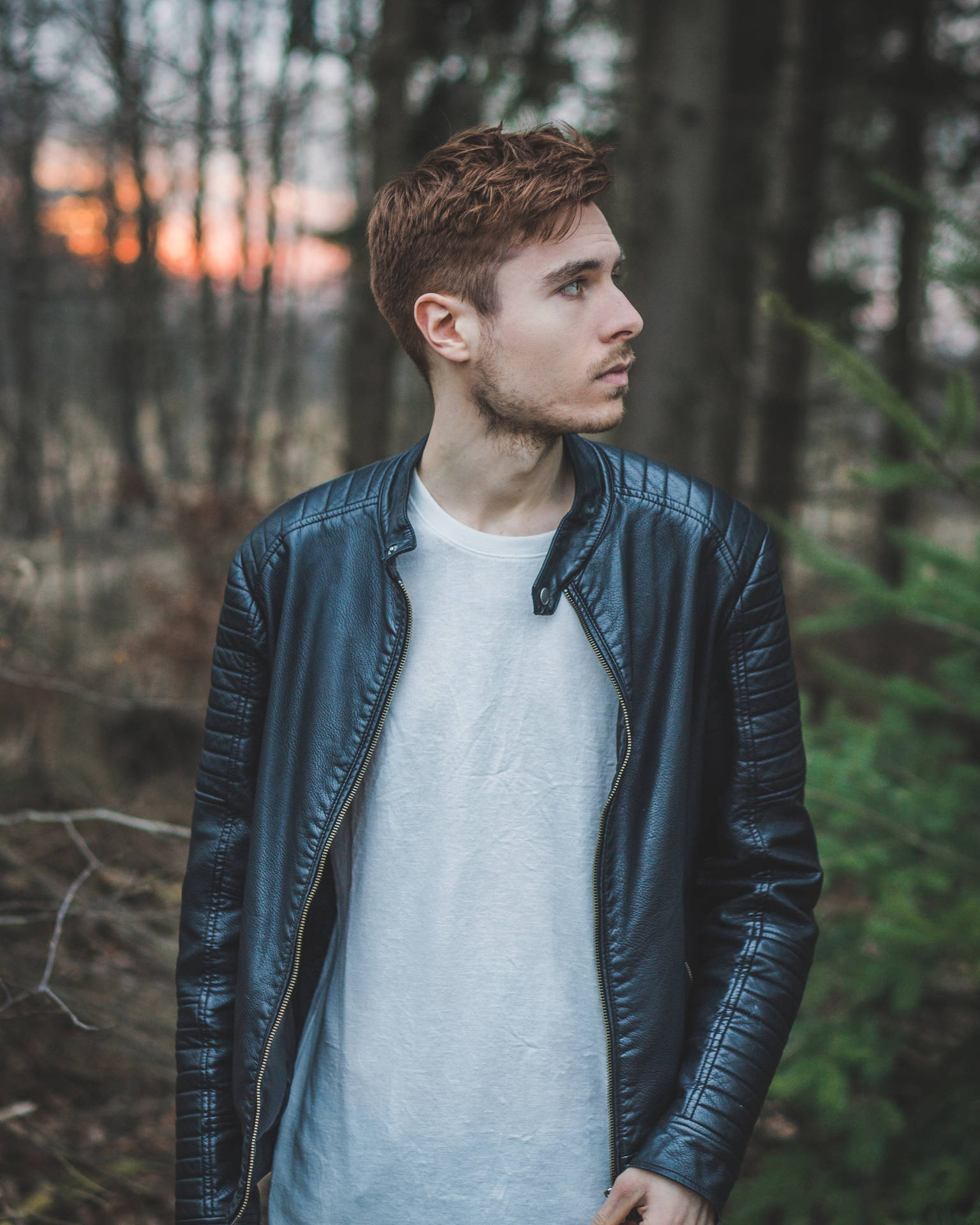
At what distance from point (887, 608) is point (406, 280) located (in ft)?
6.67

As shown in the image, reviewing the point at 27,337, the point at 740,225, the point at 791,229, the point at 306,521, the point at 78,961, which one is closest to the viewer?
the point at 306,521

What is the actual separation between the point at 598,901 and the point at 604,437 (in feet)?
15.2

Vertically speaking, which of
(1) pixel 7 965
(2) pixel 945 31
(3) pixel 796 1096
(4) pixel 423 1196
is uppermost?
(2) pixel 945 31

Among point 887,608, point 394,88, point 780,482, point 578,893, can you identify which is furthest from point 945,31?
point 578,893

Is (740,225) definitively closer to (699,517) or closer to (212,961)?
(699,517)

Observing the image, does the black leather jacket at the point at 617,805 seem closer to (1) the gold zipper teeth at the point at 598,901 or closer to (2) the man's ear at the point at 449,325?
(1) the gold zipper teeth at the point at 598,901

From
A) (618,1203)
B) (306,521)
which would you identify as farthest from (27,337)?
(618,1203)

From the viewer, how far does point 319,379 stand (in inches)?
845

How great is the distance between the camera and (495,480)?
1.64 meters

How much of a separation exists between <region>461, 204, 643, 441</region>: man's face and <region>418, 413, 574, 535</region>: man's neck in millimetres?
78

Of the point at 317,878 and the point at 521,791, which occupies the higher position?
the point at 521,791

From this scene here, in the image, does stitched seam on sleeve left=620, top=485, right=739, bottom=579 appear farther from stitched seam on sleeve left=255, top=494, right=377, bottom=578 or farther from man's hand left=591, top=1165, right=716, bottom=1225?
man's hand left=591, top=1165, right=716, bottom=1225

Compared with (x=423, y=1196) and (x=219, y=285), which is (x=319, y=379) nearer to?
(x=219, y=285)

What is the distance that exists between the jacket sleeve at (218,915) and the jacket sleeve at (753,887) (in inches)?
28.0
